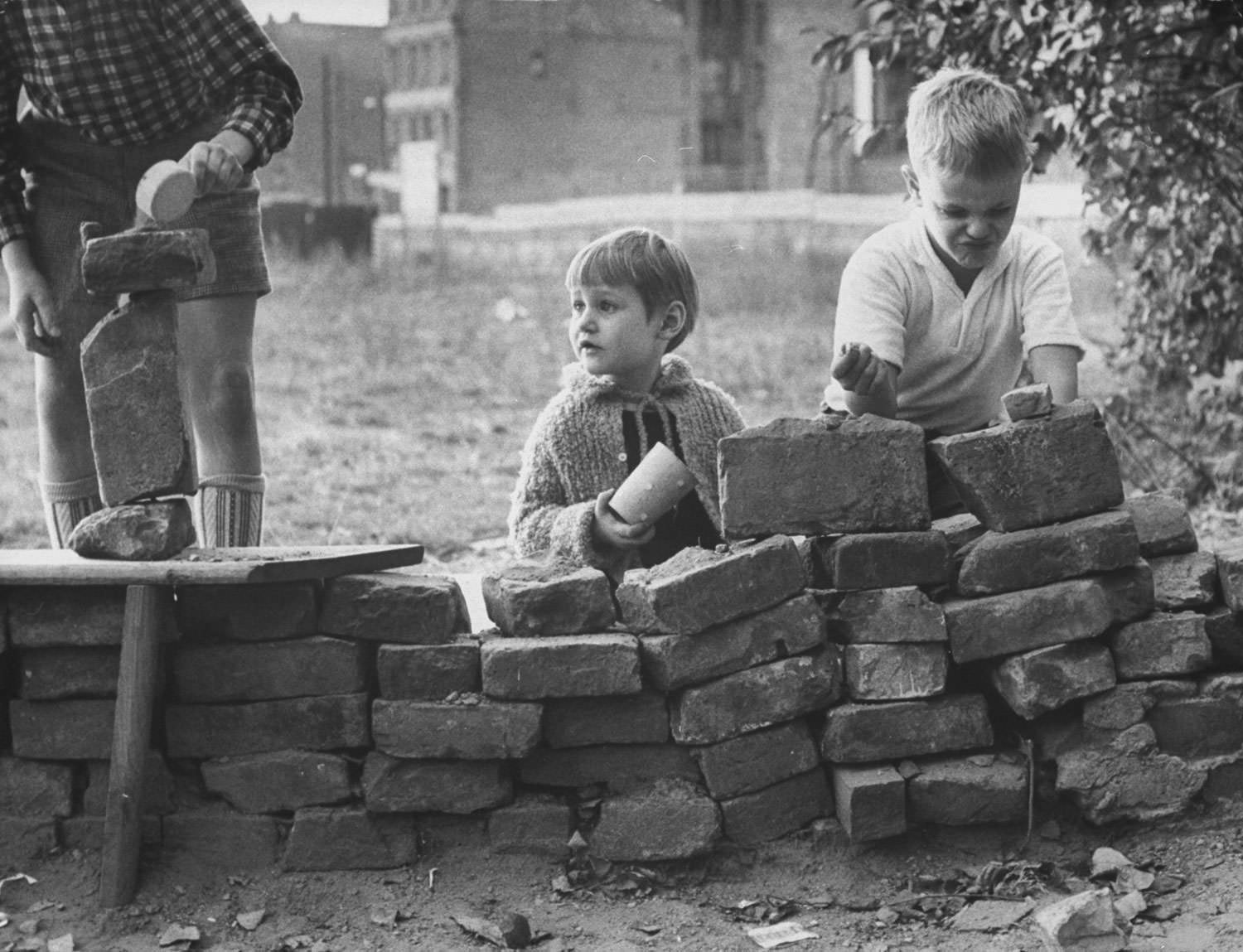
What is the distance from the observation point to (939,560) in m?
3.17

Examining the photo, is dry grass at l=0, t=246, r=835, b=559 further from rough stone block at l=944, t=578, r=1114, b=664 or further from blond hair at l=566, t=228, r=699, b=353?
rough stone block at l=944, t=578, r=1114, b=664

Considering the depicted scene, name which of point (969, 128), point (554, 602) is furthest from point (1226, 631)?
point (554, 602)

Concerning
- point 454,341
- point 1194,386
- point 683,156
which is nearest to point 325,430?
point 454,341

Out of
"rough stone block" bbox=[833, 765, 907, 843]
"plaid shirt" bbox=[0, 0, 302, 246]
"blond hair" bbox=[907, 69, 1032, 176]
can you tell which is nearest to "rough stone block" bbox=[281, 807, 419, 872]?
"rough stone block" bbox=[833, 765, 907, 843]

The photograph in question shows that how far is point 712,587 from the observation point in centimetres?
306

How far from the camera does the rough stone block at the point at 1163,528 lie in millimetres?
3291

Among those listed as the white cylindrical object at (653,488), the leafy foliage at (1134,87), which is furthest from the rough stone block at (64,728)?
the leafy foliage at (1134,87)

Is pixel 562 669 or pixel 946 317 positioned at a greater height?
pixel 946 317

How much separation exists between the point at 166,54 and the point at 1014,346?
1930mm

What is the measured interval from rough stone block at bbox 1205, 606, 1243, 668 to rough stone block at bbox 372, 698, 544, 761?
134cm

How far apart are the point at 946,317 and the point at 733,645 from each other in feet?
2.78

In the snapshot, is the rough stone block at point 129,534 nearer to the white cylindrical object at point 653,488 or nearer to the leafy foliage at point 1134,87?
the white cylindrical object at point 653,488

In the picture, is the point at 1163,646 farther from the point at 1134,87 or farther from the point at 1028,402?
the point at 1134,87

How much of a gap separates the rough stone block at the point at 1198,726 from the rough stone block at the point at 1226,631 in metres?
0.11
